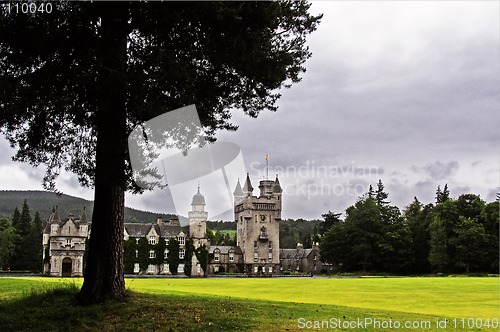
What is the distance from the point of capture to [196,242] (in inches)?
3199

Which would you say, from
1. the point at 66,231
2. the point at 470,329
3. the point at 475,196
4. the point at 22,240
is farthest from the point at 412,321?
the point at 22,240

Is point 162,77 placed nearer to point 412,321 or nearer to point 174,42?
point 174,42

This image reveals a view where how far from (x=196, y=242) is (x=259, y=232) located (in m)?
16.2

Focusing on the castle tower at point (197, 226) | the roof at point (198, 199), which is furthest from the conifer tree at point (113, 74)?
the roof at point (198, 199)

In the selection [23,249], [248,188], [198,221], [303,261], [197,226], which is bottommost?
[303,261]

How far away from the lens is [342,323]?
42.2ft

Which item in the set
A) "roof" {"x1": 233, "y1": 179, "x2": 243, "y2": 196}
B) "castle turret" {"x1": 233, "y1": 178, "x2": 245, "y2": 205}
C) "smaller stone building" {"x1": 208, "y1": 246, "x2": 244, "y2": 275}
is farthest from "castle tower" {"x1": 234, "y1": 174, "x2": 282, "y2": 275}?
"roof" {"x1": 233, "y1": 179, "x2": 243, "y2": 196}

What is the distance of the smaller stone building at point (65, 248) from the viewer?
71.2 metres

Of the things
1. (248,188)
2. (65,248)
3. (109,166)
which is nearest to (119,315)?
(109,166)

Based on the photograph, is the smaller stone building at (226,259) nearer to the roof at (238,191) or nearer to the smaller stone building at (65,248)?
the roof at (238,191)

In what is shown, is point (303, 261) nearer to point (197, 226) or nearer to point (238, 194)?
point (238, 194)

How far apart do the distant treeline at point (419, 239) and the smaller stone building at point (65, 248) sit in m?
41.7

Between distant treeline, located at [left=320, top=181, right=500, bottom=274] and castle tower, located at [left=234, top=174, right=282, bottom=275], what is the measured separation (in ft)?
29.8

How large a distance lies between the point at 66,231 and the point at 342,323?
65.8 meters
